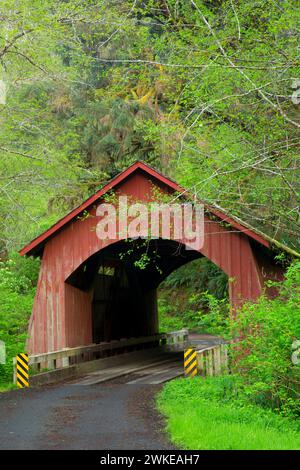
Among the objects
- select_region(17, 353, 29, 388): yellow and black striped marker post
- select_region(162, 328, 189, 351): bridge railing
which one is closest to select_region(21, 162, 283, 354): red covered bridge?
select_region(17, 353, 29, 388): yellow and black striped marker post

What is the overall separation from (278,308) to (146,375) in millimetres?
6683

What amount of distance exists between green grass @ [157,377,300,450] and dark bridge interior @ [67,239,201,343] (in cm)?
672

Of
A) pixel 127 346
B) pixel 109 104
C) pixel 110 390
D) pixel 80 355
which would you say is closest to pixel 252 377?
pixel 110 390

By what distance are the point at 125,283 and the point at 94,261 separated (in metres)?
4.06

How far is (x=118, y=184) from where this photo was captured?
17.1 meters

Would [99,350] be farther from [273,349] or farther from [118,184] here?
[273,349]

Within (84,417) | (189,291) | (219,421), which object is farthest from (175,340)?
(219,421)

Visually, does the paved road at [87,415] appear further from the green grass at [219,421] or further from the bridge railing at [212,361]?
the bridge railing at [212,361]

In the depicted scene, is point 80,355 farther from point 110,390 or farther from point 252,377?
point 252,377

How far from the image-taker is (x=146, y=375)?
17.0 meters

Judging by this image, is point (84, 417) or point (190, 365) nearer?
point (84, 417)

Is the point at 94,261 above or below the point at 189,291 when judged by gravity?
above

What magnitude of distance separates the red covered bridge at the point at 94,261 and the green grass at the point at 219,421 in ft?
10.2

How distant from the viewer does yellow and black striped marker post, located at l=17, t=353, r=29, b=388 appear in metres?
13.9
